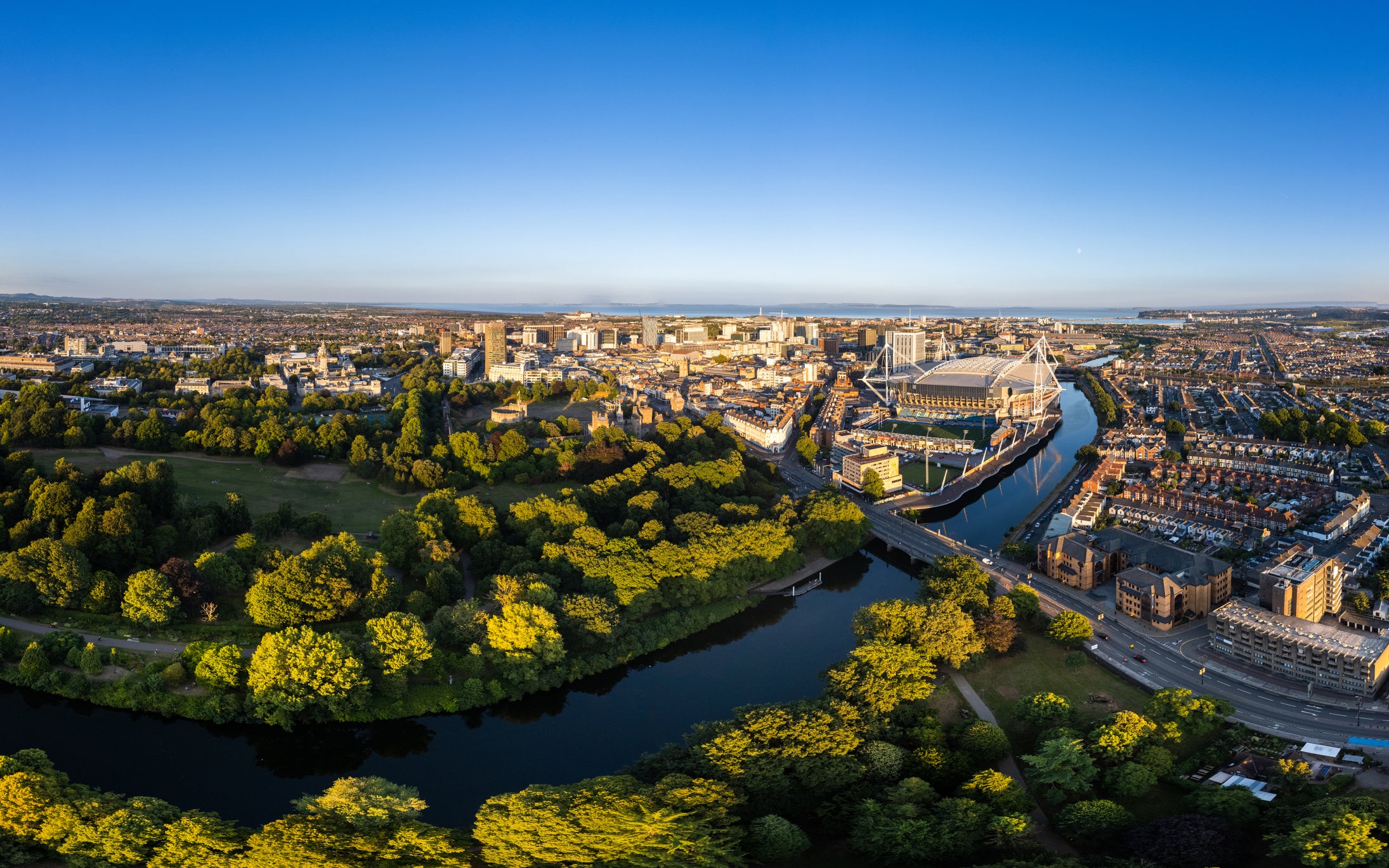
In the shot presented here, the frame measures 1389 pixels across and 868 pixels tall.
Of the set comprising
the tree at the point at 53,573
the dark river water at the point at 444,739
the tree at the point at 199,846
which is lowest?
the dark river water at the point at 444,739

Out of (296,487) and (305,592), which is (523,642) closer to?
(305,592)

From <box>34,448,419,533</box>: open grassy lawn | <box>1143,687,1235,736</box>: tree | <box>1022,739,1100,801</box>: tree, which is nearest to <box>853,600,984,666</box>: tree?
<box>1143,687,1235,736</box>: tree

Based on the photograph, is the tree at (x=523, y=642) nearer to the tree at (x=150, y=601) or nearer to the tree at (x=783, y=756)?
the tree at (x=783, y=756)

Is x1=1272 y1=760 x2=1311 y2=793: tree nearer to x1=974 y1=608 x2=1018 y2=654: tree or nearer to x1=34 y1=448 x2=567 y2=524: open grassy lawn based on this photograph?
x1=974 y1=608 x2=1018 y2=654: tree

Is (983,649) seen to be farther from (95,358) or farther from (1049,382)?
(95,358)

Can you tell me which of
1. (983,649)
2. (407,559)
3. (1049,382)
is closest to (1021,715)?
(983,649)

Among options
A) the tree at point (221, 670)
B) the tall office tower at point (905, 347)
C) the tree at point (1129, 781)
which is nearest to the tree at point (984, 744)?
the tree at point (1129, 781)
